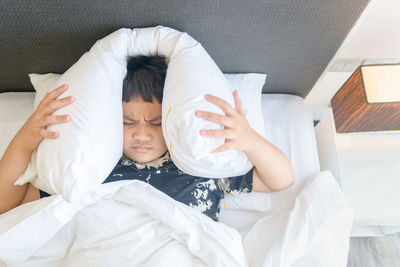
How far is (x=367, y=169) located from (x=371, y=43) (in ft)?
1.38

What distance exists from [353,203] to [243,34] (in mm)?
632

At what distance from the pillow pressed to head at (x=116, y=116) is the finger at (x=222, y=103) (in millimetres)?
12

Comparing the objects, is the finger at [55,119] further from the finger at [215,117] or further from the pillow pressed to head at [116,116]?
the finger at [215,117]

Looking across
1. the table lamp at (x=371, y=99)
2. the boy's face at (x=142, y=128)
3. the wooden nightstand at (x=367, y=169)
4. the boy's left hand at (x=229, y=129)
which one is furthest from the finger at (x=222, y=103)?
the wooden nightstand at (x=367, y=169)

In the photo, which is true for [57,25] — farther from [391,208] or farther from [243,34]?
[391,208]

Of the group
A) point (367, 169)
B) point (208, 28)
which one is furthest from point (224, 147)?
point (367, 169)

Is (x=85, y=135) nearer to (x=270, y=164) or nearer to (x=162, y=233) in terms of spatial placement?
(x=162, y=233)

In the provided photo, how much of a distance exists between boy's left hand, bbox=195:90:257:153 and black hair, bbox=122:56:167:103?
0.18 m

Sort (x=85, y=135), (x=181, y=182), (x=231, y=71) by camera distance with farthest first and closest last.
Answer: (x=231, y=71)
(x=181, y=182)
(x=85, y=135)

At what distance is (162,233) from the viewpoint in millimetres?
771

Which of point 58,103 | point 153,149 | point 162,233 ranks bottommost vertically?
point 162,233

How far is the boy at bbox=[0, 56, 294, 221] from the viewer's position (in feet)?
2.30

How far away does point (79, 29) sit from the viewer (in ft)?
2.64

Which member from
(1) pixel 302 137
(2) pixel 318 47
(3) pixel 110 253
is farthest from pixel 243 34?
(3) pixel 110 253
